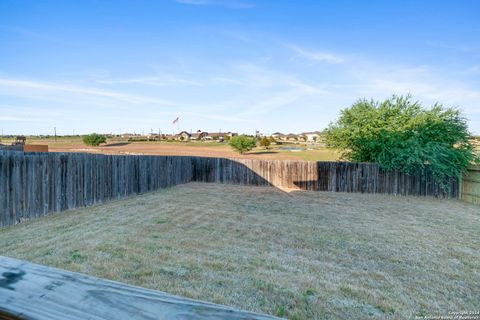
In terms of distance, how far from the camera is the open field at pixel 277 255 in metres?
3.08

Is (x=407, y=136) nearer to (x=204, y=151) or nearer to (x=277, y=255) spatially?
(x=277, y=255)

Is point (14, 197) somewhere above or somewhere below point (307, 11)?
below

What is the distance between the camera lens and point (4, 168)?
19.6 ft

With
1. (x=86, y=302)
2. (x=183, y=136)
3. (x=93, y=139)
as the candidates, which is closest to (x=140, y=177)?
(x=86, y=302)

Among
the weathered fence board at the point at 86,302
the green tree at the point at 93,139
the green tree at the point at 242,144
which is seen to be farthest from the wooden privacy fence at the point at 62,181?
the green tree at the point at 93,139

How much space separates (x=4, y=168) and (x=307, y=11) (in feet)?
42.5

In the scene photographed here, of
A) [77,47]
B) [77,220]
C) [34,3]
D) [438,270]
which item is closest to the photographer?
[438,270]

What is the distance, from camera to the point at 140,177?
10.9 metres

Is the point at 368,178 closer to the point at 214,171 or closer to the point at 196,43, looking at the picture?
the point at 214,171

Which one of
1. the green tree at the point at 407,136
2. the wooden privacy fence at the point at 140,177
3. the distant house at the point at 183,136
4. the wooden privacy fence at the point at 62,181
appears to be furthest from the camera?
the distant house at the point at 183,136

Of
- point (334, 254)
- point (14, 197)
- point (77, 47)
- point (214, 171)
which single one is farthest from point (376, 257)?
point (77, 47)

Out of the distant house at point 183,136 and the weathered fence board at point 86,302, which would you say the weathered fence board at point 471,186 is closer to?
the weathered fence board at point 86,302

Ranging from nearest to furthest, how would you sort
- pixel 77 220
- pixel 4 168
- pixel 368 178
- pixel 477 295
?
pixel 477 295, pixel 4 168, pixel 77 220, pixel 368 178

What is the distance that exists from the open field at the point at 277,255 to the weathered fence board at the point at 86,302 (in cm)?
236
